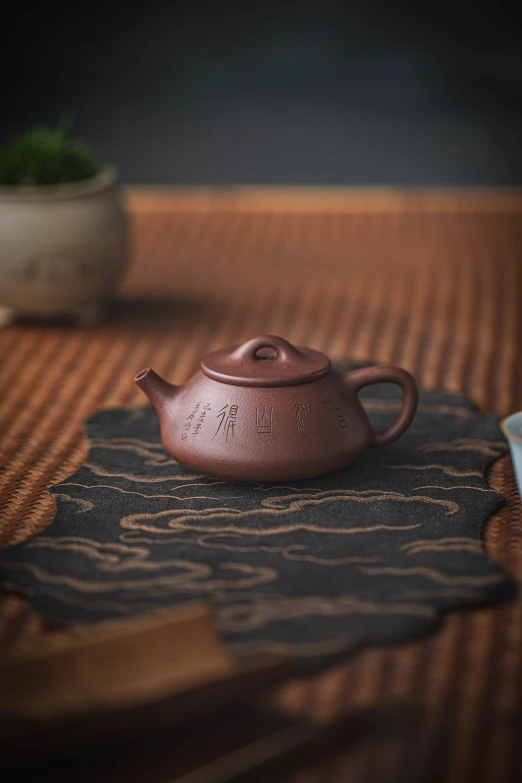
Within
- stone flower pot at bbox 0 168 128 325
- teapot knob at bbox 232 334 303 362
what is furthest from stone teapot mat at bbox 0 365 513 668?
stone flower pot at bbox 0 168 128 325

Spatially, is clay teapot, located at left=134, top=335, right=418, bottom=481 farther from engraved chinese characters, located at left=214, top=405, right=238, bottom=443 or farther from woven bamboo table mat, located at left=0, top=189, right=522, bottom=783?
woven bamboo table mat, located at left=0, top=189, right=522, bottom=783

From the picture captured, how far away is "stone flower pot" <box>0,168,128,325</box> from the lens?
1.50 meters

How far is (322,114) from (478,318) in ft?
3.71

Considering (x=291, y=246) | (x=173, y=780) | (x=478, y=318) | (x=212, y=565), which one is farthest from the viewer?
(x=291, y=246)

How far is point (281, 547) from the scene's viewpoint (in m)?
0.89

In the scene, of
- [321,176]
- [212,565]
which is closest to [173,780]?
[212,565]

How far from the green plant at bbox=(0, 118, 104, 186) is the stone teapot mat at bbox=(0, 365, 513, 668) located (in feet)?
1.97

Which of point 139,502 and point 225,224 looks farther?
point 225,224

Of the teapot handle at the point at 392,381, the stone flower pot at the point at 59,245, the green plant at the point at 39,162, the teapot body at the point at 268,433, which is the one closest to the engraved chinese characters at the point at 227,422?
the teapot body at the point at 268,433

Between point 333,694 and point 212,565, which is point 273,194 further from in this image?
point 333,694

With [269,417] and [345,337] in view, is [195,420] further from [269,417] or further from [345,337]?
[345,337]

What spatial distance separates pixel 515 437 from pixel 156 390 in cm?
39

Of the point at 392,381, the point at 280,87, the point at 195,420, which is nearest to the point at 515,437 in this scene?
the point at 392,381

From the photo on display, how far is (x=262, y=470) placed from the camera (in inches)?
38.6
